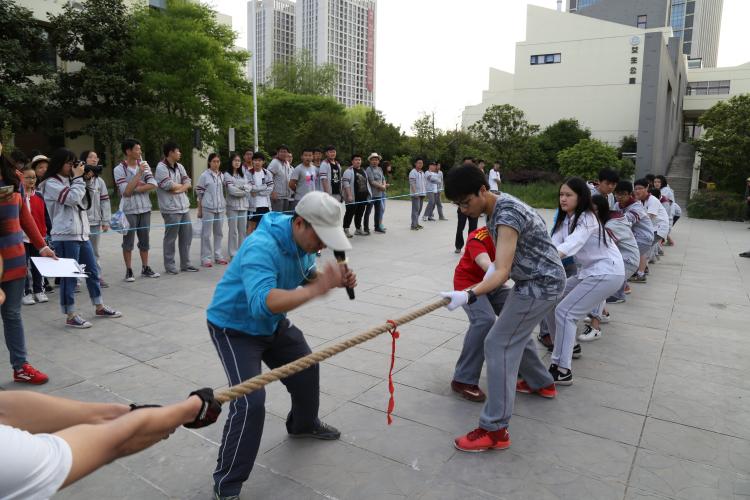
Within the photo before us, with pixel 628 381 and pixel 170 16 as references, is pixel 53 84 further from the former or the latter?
pixel 628 381

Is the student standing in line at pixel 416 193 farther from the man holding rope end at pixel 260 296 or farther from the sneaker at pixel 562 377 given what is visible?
the man holding rope end at pixel 260 296

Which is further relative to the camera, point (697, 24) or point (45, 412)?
point (697, 24)

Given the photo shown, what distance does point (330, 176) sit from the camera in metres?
11.0

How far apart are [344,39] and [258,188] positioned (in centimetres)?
10130

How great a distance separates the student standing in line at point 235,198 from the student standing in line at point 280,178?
107 cm

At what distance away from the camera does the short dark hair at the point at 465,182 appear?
10.0 ft

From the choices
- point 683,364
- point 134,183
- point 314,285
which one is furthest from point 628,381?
point 134,183

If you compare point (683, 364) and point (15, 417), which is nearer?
point (15, 417)

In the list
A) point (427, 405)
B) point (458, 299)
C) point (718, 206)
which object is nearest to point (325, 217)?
point (458, 299)

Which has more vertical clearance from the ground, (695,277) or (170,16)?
(170,16)

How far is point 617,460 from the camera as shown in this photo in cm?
314

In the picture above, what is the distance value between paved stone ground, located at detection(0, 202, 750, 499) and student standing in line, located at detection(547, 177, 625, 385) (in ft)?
1.09

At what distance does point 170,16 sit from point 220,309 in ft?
74.5

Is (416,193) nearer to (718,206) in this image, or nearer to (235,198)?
(235,198)
